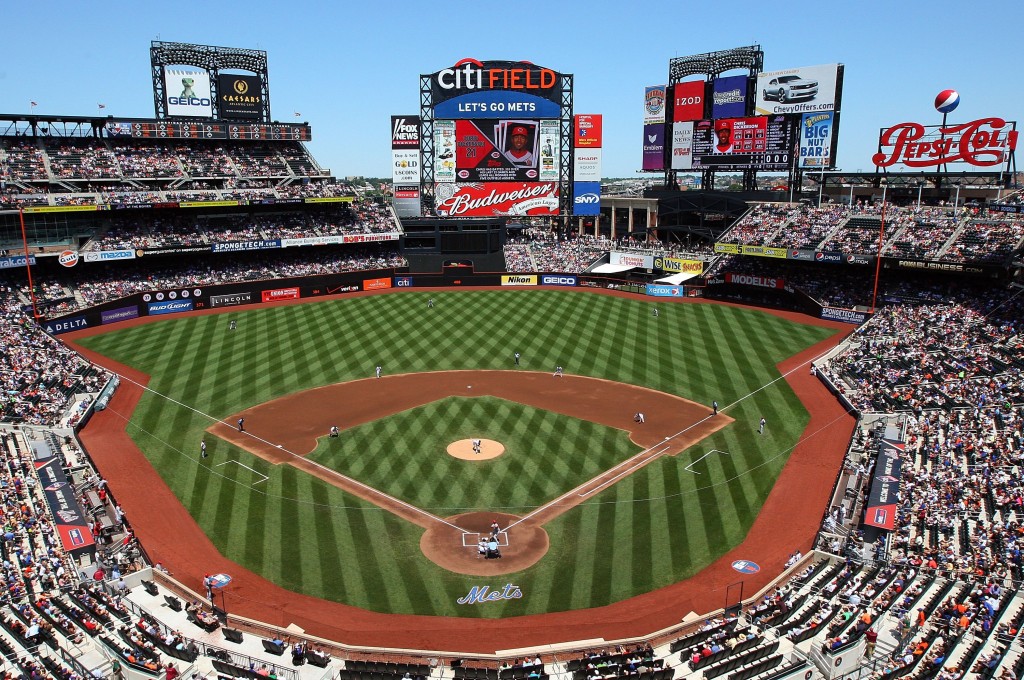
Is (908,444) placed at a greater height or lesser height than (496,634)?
greater

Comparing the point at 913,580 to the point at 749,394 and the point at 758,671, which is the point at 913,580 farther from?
the point at 749,394

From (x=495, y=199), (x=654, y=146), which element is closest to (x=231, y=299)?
(x=495, y=199)

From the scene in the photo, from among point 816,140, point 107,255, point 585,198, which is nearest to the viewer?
point 107,255

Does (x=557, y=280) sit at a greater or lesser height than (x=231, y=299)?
greater

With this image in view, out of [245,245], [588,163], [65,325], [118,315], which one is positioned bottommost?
[65,325]

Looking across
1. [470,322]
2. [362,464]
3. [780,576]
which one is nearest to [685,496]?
[780,576]

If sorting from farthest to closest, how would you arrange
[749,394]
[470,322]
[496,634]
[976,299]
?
[470,322] → [976,299] → [749,394] → [496,634]

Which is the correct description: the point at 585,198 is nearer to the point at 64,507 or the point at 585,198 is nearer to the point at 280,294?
the point at 280,294
